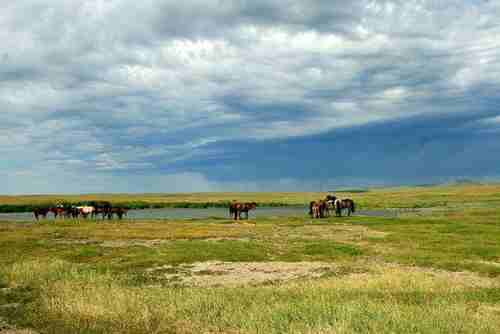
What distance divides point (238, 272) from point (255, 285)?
2572 millimetres

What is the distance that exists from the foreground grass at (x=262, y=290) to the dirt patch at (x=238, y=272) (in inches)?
9.3

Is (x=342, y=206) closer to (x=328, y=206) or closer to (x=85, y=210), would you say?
(x=328, y=206)

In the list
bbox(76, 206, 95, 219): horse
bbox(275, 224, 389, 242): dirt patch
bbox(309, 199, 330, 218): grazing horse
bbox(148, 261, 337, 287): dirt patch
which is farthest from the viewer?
Result: bbox(76, 206, 95, 219): horse

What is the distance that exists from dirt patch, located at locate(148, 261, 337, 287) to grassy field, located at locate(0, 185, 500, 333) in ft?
0.13

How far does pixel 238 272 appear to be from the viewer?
57.9 ft

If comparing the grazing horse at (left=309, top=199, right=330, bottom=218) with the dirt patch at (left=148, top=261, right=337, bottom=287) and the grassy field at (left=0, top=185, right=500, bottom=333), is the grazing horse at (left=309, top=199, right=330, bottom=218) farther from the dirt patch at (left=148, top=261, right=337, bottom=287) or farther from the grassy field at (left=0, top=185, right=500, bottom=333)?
the dirt patch at (left=148, top=261, right=337, bottom=287)

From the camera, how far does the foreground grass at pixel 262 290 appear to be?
9945mm

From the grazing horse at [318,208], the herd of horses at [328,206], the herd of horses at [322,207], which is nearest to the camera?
the grazing horse at [318,208]

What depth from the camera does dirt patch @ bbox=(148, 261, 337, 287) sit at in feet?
52.5

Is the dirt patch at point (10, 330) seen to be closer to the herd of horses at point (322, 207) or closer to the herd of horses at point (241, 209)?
the herd of horses at point (241, 209)

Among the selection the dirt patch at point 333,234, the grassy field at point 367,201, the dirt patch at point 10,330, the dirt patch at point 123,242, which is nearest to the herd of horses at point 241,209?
the dirt patch at point 333,234

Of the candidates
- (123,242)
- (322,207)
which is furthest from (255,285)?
(322,207)

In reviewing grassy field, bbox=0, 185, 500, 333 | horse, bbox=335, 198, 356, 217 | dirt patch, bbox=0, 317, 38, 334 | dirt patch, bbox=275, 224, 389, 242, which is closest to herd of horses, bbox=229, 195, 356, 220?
horse, bbox=335, 198, 356, 217

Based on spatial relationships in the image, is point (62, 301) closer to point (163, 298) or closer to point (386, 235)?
point (163, 298)
